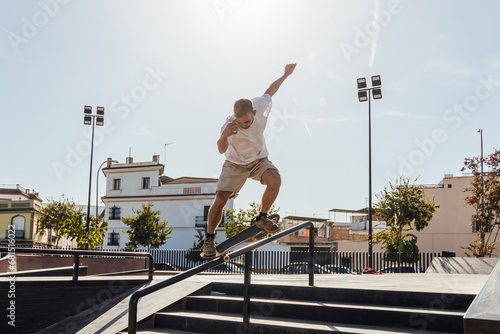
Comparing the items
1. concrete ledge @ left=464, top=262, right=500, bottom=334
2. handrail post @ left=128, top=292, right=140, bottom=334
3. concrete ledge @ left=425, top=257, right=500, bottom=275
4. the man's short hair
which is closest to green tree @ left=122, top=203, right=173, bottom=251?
concrete ledge @ left=425, top=257, right=500, bottom=275

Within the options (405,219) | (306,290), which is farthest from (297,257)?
(306,290)

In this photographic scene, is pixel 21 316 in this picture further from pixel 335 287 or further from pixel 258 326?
pixel 335 287

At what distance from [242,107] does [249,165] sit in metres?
0.82

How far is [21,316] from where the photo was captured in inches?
214

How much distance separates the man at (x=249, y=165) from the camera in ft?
15.8

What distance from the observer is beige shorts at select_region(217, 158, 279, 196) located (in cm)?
512

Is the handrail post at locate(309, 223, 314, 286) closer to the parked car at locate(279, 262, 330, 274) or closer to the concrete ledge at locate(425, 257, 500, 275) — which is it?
the concrete ledge at locate(425, 257, 500, 275)

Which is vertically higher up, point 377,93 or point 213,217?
point 377,93

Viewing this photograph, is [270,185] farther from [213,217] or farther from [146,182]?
[146,182]

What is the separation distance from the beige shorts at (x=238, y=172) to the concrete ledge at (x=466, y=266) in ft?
24.9

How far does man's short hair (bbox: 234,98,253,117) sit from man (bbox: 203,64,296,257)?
0.10 m

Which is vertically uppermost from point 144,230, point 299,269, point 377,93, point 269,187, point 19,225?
point 377,93

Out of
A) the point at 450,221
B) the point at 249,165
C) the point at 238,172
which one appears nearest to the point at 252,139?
the point at 249,165

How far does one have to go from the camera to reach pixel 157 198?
4675cm
